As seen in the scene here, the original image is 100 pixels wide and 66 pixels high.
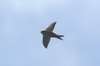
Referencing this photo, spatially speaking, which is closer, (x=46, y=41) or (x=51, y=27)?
(x=46, y=41)

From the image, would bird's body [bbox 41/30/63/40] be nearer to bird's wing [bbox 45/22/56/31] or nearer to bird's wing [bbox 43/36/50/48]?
bird's wing [bbox 43/36/50/48]

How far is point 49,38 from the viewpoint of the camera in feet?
147

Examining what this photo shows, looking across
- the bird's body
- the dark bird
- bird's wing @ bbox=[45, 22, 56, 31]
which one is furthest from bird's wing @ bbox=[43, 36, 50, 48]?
bird's wing @ bbox=[45, 22, 56, 31]

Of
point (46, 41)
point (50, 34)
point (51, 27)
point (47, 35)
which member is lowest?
point (46, 41)

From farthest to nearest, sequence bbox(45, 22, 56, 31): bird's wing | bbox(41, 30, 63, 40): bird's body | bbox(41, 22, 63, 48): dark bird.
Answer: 1. bbox(45, 22, 56, 31): bird's wing
2. bbox(41, 22, 63, 48): dark bird
3. bbox(41, 30, 63, 40): bird's body

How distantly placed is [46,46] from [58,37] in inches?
106

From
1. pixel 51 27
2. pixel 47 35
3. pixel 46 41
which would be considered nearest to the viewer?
pixel 46 41

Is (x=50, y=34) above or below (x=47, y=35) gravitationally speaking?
below

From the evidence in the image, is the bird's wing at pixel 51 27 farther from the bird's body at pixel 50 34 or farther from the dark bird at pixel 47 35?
the bird's body at pixel 50 34

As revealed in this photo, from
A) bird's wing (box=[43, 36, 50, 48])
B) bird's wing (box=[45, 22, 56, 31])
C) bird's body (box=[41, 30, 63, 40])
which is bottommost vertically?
bird's wing (box=[43, 36, 50, 48])

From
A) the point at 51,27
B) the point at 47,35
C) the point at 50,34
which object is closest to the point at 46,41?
the point at 47,35

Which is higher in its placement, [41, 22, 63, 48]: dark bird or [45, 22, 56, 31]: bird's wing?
[45, 22, 56, 31]: bird's wing

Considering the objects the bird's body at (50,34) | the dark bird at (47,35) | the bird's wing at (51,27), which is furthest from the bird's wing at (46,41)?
the bird's wing at (51,27)

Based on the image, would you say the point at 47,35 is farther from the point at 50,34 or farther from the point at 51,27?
the point at 51,27
